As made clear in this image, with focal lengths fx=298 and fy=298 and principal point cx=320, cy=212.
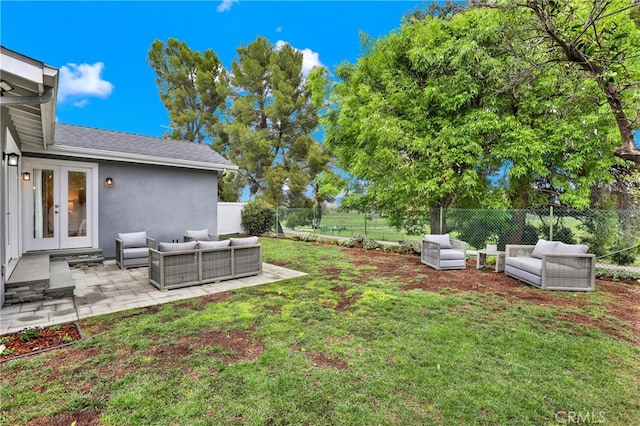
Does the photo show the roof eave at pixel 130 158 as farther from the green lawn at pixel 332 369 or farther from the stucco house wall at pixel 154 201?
the green lawn at pixel 332 369

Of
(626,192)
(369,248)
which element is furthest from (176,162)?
(626,192)

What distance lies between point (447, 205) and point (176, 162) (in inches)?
367

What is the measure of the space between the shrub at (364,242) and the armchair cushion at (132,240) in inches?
267

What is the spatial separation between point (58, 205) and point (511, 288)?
10.6 metres

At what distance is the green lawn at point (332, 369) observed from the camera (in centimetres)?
221

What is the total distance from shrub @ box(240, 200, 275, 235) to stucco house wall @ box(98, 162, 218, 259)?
451cm

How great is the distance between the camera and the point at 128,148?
880 cm

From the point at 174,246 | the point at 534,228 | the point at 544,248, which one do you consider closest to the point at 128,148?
the point at 174,246

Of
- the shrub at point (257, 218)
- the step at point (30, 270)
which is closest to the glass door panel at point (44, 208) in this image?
the step at point (30, 270)

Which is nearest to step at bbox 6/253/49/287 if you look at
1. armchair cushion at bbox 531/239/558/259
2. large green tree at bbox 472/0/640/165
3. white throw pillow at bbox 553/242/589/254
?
large green tree at bbox 472/0/640/165

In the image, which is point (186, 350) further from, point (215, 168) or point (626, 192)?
point (626, 192)

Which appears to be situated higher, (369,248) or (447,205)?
(447,205)

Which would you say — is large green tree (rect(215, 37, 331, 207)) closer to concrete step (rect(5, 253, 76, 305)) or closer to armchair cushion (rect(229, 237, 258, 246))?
armchair cushion (rect(229, 237, 258, 246))

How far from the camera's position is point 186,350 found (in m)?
3.14
